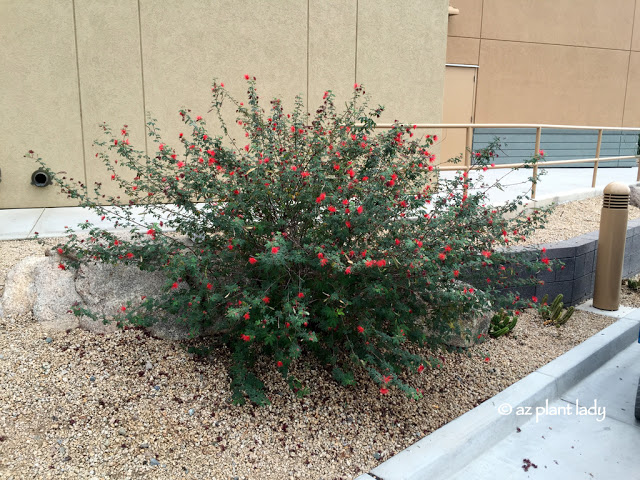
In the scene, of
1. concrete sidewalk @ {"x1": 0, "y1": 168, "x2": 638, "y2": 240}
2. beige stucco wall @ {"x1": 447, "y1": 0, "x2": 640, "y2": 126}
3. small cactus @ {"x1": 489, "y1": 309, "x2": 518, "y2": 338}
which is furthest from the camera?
beige stucco wall @ {"x1": 447, "y1": 0, "x2": 640, "y2": 126}

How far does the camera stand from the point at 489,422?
11.2ft

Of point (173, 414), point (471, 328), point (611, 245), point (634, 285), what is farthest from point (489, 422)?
point (634, 285)

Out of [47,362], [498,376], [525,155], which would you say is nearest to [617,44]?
[525,155]

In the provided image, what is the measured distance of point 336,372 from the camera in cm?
329

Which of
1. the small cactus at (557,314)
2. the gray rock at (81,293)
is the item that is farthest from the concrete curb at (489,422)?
the gray rock at (81,293)

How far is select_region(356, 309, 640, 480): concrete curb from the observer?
2.96 meters

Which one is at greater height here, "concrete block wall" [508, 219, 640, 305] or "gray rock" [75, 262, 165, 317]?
"gray rock" [75, 262, 165, 317]

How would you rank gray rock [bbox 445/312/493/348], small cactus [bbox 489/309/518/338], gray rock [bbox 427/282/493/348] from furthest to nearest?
small cactus [bbox 489/309/518/338] → gray rock [bbox 445/312/493/348] → gray rock [bbox 427/282/493/348]

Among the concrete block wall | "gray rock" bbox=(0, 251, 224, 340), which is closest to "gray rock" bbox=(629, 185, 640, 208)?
the concrete block wall

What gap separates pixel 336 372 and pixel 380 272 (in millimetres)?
647

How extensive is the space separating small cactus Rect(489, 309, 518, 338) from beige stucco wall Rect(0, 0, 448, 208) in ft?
16.3

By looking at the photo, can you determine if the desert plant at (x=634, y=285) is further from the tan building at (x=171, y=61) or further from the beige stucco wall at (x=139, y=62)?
the beige stucco wall at (x=139, y=62)

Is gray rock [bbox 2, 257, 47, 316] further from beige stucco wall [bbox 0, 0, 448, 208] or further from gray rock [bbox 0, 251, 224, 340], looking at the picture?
beige stucco wall [bbox 0, 0, 448, 208]

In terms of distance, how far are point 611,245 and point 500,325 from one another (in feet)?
5.28
